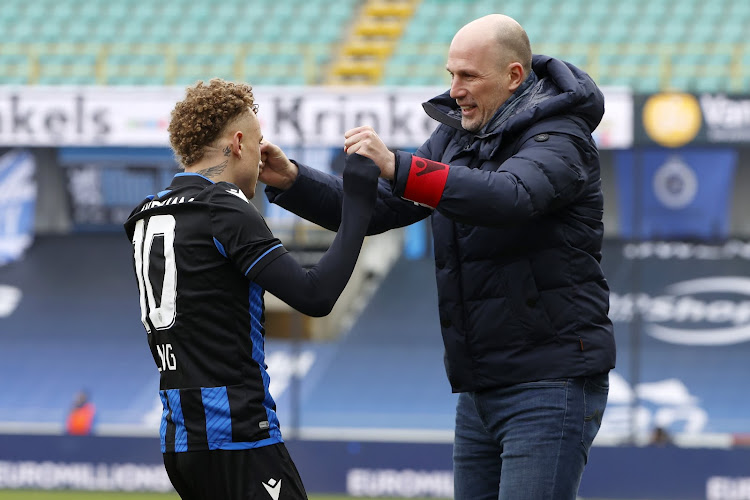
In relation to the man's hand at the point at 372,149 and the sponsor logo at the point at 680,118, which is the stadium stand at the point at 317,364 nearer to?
the sponsor logo at the point at 680,118

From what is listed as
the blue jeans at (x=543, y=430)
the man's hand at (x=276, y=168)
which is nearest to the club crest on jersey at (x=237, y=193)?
the man's hand at (x=276, y=168)

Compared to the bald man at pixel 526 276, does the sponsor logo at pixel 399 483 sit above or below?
below

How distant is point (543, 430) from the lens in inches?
116

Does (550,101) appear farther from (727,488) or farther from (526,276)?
(727,488)

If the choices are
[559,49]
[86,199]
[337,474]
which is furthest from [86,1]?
[337,474]

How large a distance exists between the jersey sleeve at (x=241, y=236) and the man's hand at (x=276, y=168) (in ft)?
1.86

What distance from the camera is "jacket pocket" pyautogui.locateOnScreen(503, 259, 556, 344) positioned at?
117 inches

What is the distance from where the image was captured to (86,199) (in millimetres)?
12234

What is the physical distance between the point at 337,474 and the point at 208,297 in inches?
281

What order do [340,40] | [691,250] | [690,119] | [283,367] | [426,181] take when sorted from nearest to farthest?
[426,181], [690,119], [691,250], [283,367], [340,40]

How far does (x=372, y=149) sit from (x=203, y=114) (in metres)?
0.40

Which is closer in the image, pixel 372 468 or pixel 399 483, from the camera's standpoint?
pixel 399 483

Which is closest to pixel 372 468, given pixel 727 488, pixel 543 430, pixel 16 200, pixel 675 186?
pixel 727 488

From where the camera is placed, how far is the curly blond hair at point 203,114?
8.96 ft
